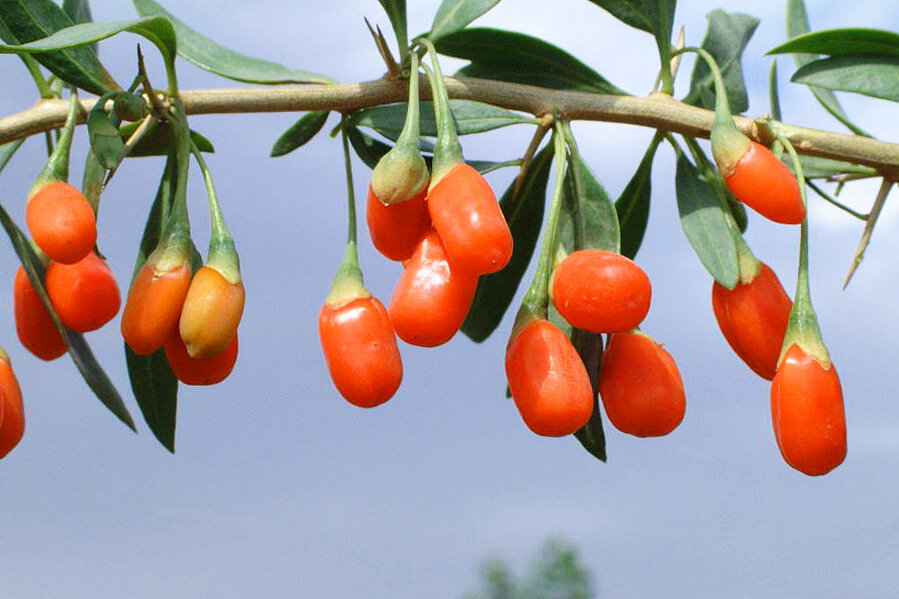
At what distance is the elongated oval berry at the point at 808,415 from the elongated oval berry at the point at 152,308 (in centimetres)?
75

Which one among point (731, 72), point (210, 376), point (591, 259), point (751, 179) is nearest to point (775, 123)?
point (751, 179)

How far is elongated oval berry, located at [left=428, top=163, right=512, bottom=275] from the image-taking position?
47.5 inches

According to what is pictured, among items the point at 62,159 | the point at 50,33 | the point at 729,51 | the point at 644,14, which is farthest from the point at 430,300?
the point at 729,51

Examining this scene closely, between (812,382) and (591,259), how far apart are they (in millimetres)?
345

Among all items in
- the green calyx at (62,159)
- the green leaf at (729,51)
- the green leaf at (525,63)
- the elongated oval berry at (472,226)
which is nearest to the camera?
the elongated oval berry at (472,226)

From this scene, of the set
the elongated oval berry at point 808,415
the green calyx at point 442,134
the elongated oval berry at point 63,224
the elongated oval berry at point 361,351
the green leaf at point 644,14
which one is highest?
the green leaf at point 644,14

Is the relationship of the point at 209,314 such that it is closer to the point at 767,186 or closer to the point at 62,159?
the point at 62,159

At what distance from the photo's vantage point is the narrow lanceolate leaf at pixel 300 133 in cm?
171

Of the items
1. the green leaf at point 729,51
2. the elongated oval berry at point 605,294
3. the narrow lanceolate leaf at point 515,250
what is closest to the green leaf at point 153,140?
the narrow lanceolate leaf at point 515,250

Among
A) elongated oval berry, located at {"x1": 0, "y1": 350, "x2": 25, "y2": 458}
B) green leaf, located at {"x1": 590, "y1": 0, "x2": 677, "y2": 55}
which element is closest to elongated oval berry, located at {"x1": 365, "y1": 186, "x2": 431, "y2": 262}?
elongated oval berry, located at {"x1": 0, "y1": 350, "x2": 25, "y2": 458}

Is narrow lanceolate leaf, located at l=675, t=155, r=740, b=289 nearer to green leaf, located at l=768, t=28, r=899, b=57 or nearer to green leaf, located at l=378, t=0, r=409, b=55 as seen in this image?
green leaf, located at l=768, t=28, r=899, b=57

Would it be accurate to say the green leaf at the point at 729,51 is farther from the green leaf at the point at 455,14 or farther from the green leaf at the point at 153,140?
the green leaf at the point at 153,140

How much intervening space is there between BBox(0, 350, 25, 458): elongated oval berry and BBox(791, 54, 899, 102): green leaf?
120 centimetres

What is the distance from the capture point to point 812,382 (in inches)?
55.3
